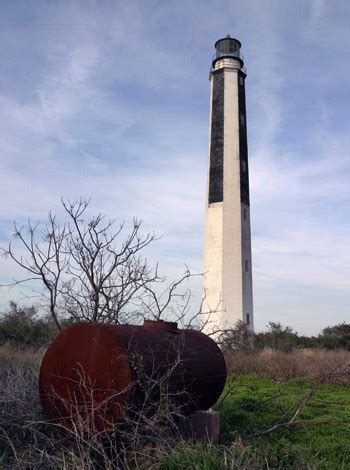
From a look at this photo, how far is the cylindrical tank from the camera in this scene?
4.77m

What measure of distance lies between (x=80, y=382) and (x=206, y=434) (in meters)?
1.76

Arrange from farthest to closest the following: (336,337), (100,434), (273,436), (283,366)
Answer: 1. (336,337)
2. (283,366)
3. (273,436)
4. (100,434)

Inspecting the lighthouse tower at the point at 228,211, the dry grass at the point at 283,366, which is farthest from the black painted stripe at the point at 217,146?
the dry grass at the point at 283,366

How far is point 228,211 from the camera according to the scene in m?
21.5

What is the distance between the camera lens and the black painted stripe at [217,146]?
72.3ft

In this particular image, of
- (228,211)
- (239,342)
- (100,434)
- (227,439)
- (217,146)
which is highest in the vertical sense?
(217,146)

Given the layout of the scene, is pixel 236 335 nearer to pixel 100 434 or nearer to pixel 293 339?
pixel 293 339

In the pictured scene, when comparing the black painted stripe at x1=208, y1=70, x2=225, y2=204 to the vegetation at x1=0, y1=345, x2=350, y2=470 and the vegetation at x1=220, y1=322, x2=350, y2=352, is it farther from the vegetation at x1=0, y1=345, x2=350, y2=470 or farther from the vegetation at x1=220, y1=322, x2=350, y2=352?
the vegetation at x1=0, y1=345, x2=350, y2=470

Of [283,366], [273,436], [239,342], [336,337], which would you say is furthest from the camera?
[336,337]

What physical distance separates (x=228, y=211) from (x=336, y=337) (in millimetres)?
9208

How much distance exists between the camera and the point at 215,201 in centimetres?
2195

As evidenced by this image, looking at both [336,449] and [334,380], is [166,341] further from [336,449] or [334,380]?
[334,380]

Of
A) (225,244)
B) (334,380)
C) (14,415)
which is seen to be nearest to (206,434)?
(14,415)

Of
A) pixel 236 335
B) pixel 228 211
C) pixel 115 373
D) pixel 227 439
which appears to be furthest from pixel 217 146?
pixel 115 373
